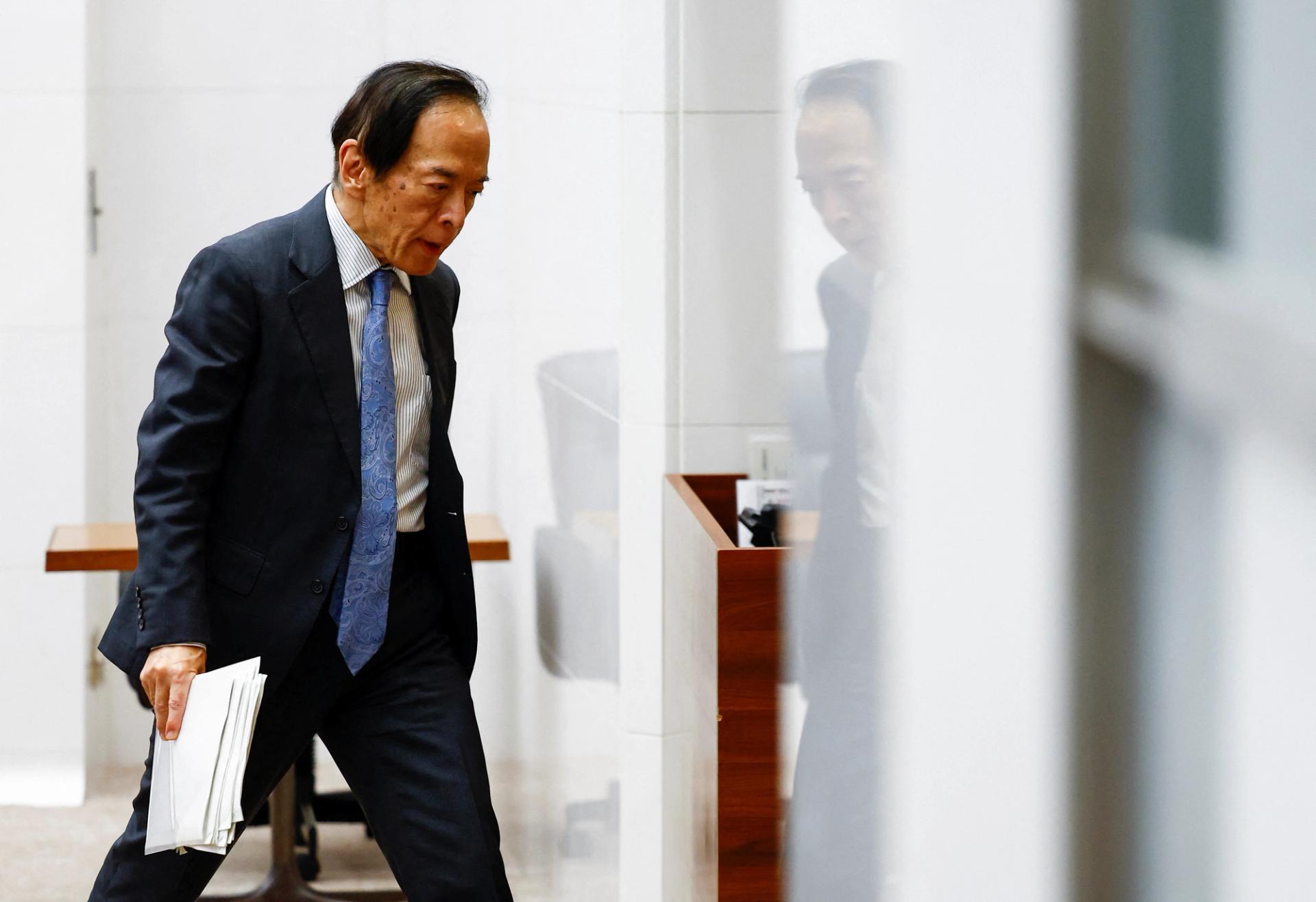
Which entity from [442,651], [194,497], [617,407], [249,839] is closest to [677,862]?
[442,651]

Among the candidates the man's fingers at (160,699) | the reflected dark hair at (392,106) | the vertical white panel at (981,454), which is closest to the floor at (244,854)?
the man's fingers at (160,699)

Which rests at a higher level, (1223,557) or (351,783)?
(1223,557)

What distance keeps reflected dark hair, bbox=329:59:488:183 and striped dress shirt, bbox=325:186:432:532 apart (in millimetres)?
107

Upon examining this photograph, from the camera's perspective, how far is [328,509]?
224 centimetres

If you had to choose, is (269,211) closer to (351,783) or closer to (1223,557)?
(351,783)

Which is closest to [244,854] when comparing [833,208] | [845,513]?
[833,208]

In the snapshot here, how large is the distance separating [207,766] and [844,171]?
1330mm

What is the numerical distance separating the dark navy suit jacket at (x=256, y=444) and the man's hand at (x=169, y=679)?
0.13 ft

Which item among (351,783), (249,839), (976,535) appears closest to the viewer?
(976,535)

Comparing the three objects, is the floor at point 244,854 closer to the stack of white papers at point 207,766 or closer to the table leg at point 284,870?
the table leg at point 284,870

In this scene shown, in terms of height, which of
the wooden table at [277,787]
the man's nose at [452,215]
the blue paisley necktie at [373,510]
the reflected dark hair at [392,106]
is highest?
the reflected dark hair at [392,106]

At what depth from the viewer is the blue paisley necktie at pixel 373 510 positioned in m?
2.26

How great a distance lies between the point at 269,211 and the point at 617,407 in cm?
235

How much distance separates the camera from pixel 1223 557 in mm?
408
